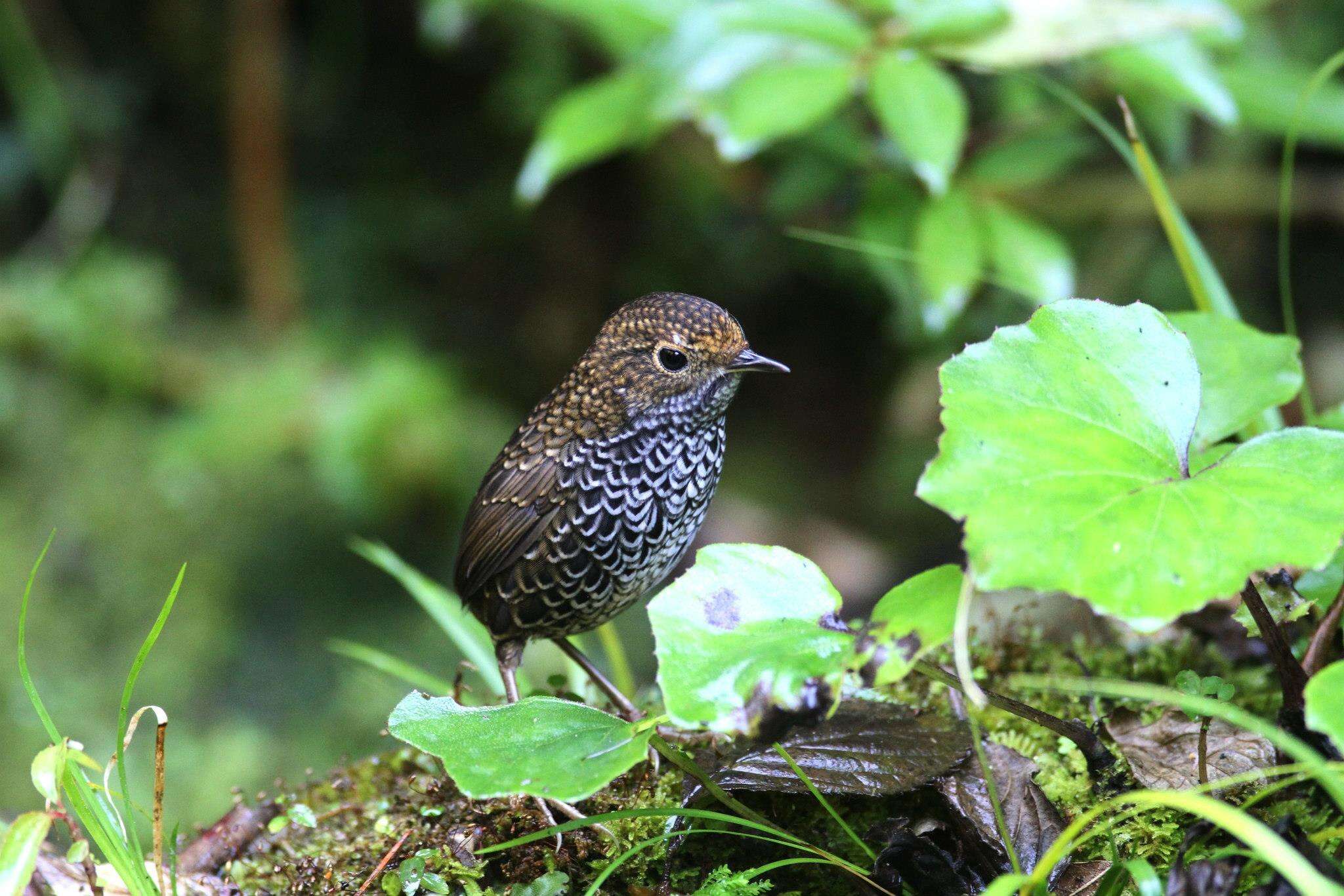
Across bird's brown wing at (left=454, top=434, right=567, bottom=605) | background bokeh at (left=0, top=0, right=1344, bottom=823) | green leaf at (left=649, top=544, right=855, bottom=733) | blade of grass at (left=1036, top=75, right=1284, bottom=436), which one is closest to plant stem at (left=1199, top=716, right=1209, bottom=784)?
green leaf at (left=649, top=544, right=855, bottom=733)

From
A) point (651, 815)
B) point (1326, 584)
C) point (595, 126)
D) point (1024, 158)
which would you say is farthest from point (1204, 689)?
point (595, 126)

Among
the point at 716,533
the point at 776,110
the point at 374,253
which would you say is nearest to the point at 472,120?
the point at 374,253

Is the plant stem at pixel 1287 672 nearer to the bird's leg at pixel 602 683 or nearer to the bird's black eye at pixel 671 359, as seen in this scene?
the bird's black eye at pixel 671 359

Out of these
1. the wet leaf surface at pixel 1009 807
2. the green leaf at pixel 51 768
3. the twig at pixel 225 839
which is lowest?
the wet leaf surface at pixel 1009 807

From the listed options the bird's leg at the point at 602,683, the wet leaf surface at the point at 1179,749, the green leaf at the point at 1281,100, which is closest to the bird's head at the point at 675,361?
the bird's leg at the point at 602,683

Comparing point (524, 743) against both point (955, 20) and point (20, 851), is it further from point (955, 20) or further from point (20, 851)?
point (955, 20)

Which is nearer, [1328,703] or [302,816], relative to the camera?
[1328,703]
